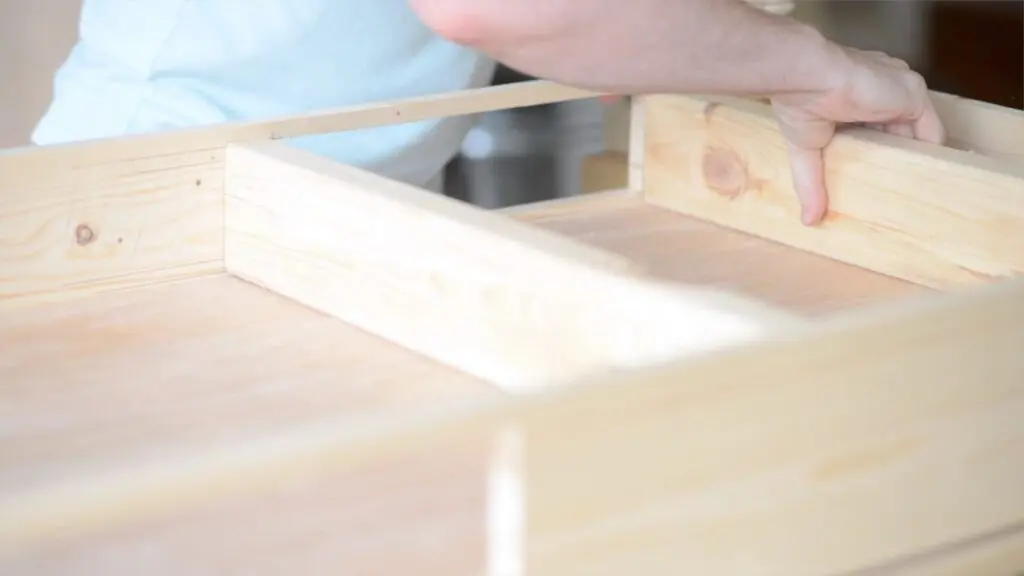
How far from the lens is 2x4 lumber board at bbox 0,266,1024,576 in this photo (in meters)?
0.38

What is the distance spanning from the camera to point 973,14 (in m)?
2.64

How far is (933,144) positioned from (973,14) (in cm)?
187

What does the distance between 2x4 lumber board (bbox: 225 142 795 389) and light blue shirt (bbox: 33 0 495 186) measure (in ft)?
0.75

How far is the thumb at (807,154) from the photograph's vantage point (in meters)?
0.92

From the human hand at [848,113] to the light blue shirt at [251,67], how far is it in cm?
36

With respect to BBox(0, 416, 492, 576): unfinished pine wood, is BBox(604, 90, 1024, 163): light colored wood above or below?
above

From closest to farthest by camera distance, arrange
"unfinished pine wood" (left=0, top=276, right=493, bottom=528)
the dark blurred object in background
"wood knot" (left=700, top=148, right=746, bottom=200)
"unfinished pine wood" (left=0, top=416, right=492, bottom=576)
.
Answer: "unfinished pine wood" (left=0, top=416, right=492, bottom=576)
"unfinished pine wood" (left=0, top=276, right=493, bottom=528)
"wood knot" (left=700, top=148, right=746, bottom=200)
the dark blurred object in background

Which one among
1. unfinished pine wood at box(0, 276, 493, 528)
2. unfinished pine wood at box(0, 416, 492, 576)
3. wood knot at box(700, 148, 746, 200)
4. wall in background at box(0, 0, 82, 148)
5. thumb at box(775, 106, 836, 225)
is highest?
thumb at box(775, 106, 836, 225)

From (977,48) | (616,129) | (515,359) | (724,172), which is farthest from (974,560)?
(977,48)

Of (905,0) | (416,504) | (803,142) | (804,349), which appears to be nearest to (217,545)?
(416,504)

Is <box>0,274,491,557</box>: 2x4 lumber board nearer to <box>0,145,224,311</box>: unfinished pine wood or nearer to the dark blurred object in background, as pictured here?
<box>0,145,224,311</box>: unfinished pine wood

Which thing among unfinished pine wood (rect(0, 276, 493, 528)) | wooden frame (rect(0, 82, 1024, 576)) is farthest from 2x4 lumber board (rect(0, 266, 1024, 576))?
unfinished pine wood (rect(0, 276, 493, 528))

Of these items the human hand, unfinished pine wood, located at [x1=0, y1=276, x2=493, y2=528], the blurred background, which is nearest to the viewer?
unfinished pine wood, located at [x1=0, y1=276, x2=493, y2=528]

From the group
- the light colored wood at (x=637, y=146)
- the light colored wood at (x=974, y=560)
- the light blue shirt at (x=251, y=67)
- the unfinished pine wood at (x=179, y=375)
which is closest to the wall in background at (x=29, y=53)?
the light blue shirt at (x=251, y=67)
